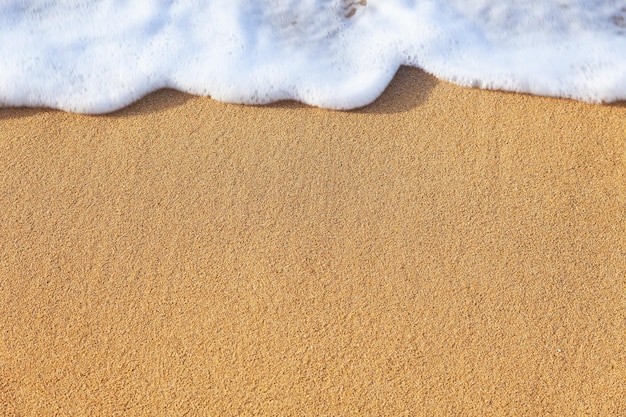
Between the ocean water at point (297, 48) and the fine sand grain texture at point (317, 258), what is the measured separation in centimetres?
8

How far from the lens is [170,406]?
1462 millimetres

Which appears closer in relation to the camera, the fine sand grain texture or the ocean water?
the fine sand grain texture

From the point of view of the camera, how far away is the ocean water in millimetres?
2123

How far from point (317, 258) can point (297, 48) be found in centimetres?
102

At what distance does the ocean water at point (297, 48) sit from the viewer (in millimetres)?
2123

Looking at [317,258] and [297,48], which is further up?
[297,48]

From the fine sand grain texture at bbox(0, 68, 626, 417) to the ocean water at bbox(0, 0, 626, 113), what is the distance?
0.08m

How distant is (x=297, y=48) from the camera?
235 centimetres

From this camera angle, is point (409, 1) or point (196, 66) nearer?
point (196, 66)

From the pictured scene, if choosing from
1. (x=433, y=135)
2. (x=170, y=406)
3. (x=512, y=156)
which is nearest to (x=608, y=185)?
(x=512, y=156)

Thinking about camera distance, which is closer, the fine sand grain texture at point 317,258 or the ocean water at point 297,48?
the fine sand grain texture at point 317,258

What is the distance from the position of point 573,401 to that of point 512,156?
0.79m

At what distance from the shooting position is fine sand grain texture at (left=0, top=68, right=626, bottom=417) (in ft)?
4.88

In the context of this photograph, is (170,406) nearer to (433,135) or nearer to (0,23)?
(433,135)
